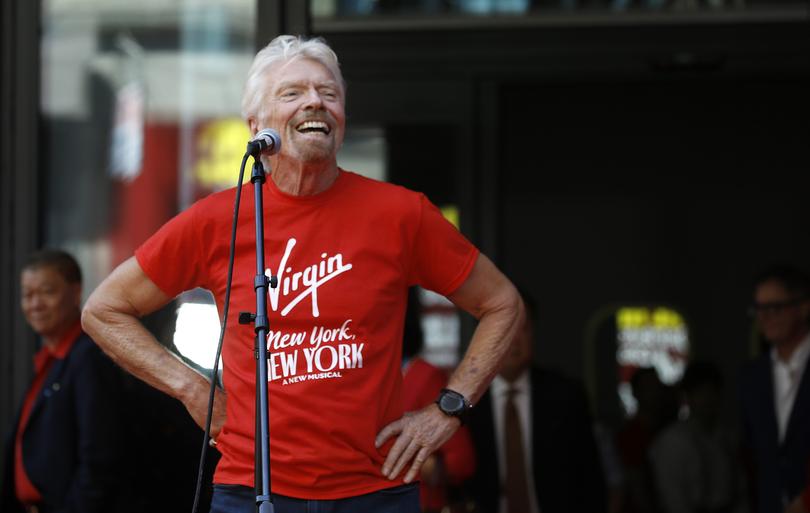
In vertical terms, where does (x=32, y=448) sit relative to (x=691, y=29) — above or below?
below

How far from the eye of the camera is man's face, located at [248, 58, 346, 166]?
3.26 m

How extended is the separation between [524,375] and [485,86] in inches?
99.1

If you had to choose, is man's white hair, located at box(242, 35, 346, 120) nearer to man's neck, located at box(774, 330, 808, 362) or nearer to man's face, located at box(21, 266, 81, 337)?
man's face, located at box(21, 266, 81, 337)

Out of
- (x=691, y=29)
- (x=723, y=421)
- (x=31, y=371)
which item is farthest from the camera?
(x=723, y=421)

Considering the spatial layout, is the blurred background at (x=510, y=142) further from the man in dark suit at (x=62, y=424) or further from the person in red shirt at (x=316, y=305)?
the person in red shirt at (x=316, y=305)

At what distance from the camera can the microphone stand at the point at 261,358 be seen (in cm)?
286

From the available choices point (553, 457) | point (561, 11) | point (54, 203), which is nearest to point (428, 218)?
point (553, 457)

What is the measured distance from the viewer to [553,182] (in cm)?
1003

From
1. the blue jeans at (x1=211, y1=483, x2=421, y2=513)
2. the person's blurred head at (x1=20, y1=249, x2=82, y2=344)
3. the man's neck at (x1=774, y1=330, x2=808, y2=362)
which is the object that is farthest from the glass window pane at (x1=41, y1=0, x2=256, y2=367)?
the blue jeans at (x1=211, y1=483, x2=421, y2=513)

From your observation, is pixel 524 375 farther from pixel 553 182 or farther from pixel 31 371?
pixel 553 182

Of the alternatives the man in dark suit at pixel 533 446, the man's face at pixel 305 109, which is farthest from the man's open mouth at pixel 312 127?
the man in dark suit at pixel 533 446

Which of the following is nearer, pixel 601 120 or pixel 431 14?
pixel 431 14

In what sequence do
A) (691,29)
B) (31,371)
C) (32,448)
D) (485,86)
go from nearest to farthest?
(32,448) → (31,371) → (691,29) → (485,86)

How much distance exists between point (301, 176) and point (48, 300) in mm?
2286
